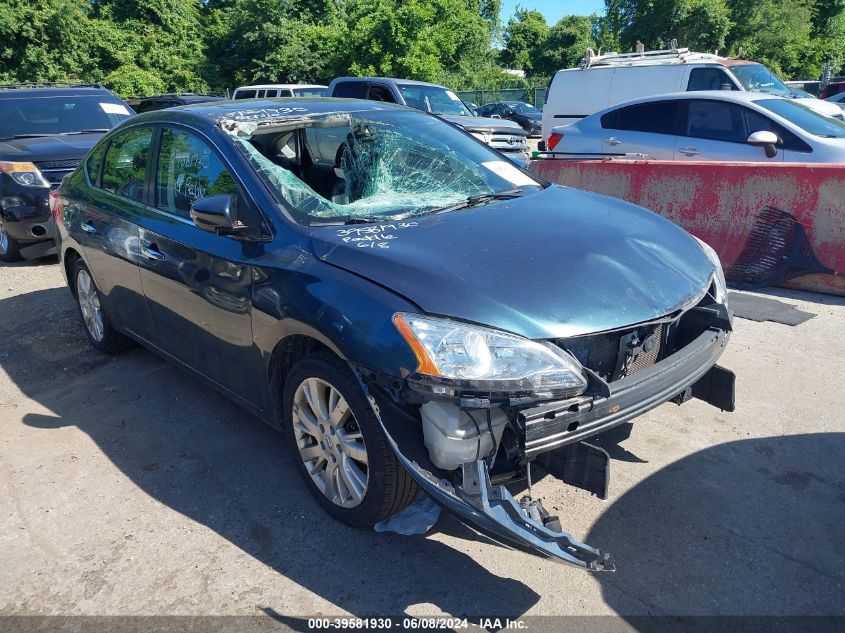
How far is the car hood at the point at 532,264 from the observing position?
2588 millimetres

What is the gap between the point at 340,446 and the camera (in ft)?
9.64

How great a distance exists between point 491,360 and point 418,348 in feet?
0.87

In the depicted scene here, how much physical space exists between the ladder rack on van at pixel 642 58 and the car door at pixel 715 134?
393cm

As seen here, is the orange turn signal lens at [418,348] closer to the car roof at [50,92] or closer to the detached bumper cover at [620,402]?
the detached bumper cover at [620,402]

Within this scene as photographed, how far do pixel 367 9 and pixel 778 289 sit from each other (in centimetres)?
2782

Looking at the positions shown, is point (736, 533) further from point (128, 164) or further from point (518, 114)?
point (518, 114)

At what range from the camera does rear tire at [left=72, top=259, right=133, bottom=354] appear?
5.01 metres

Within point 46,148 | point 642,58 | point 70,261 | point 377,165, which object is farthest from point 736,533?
point 642,58

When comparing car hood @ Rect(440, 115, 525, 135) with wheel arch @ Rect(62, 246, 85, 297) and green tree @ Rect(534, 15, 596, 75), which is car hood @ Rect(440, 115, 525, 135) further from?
green tree @ Rect(534, 15, 596, 75)

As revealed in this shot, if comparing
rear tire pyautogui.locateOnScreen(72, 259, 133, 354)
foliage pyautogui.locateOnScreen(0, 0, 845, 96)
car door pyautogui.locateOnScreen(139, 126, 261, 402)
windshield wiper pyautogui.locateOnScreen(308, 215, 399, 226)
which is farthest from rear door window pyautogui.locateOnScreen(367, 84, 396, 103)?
foliage pyautogui.locateOnScreen(0, 0, 845, 96)

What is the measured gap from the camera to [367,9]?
29953 mm

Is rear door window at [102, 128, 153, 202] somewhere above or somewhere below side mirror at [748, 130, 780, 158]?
above

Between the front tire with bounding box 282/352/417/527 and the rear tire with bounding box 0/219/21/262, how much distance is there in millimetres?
6539

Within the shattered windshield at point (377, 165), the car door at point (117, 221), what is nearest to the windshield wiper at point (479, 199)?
the shattered windshield at point (377, 165)
